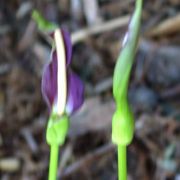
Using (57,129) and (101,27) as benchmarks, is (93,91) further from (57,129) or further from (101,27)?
(57,129)

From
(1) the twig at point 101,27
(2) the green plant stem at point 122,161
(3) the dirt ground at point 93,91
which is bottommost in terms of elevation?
(3) the dirt ground at point 93,91

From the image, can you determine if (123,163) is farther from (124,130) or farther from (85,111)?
(85,111)

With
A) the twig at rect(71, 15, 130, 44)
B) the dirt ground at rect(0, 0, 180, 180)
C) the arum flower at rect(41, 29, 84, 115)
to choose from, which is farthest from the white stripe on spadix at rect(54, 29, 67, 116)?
the twig at rect(71, 15, 130, 44)

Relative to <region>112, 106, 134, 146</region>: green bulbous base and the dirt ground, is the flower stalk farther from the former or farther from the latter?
the dirt ground

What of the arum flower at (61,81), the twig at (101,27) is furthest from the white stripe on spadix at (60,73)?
the twig at (101,27)

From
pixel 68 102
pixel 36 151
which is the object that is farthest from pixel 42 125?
pixel 68 102

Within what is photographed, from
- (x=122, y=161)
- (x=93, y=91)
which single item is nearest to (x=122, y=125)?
(x=122, y=161)

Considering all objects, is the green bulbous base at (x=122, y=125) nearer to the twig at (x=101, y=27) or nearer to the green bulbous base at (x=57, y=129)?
the green bulbous base at (x=57, y=129)
